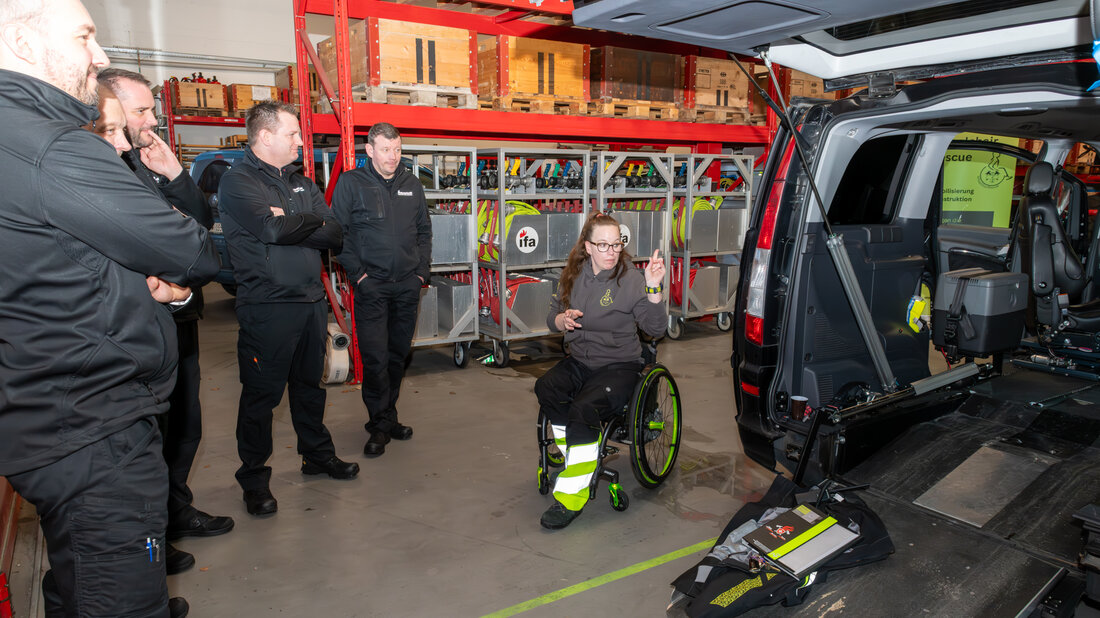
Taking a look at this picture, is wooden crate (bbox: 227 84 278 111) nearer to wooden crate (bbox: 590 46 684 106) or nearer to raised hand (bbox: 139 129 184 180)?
wooden crate (bbox: 590 46 684 106)

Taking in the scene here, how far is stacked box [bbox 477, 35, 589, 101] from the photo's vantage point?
22.7 ft

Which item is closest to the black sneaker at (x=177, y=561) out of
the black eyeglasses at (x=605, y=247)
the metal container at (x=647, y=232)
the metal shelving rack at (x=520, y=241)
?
the black eyeglasses at (x=605, y=247)

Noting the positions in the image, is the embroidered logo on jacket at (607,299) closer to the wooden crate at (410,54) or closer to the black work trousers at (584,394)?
the black work trousers at (584,394)

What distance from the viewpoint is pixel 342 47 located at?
5656mm

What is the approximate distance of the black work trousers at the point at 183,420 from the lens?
3166 mm

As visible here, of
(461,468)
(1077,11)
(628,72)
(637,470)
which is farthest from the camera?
(628,72)

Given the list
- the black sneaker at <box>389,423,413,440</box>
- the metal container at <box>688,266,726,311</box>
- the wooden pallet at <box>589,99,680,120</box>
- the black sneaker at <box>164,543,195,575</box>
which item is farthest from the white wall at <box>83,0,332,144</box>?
the black sneaker at <box>164,543,195,575</box>

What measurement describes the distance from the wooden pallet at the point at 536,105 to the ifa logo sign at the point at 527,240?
133cm

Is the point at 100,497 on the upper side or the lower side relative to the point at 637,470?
upper

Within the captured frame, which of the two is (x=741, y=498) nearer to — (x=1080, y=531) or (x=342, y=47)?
(x=1080, y=531)

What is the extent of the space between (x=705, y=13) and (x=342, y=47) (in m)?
4.36

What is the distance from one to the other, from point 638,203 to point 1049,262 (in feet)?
15.4

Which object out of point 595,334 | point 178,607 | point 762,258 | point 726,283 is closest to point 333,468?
point 178,607

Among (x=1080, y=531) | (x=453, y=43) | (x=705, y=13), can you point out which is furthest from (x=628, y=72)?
(x=1080, y=531)
